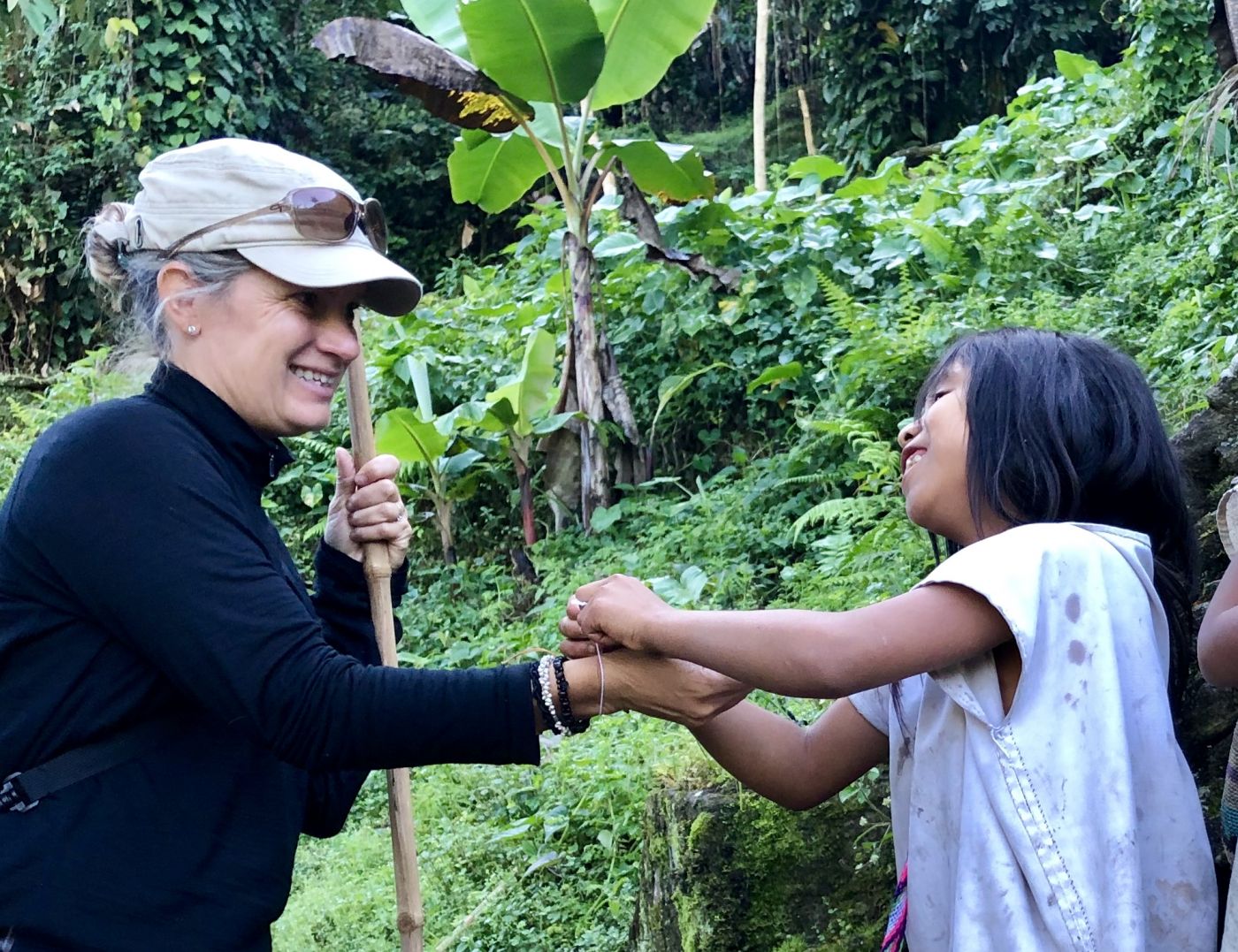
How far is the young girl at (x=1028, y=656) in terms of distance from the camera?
1669mm

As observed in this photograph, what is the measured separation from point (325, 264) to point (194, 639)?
631 mm

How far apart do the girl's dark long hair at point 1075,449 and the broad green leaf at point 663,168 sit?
4720mm

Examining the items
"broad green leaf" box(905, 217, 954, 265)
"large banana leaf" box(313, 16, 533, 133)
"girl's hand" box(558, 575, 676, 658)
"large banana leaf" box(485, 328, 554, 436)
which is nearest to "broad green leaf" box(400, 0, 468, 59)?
"large banana leaf" box(313, 16, 533, 133)

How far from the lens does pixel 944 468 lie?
1.98 m

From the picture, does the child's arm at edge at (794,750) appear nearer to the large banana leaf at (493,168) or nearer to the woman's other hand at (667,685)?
the woman's other hand at (667,685)

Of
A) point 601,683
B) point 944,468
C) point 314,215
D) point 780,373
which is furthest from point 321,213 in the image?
point 780,373

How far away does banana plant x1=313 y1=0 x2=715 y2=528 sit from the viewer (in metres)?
5.67

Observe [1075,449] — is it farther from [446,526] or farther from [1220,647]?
[446,526]

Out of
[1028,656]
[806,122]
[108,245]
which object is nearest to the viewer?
[1028,656]

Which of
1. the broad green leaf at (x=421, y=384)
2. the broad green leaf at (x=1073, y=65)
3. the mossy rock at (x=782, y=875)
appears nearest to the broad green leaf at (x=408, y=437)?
the broad green leaf at (x=421, y=384)

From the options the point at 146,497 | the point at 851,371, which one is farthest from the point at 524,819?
the point at 146,497

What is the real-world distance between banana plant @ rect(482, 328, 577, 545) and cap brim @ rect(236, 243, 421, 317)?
436 cm

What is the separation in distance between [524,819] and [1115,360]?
3.02 meters

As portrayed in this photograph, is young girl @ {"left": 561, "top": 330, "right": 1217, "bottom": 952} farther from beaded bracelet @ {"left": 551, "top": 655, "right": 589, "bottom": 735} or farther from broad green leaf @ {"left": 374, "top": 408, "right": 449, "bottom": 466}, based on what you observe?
broad green leaf @ {"left": 374, "top": 408, "right": 449, "bottom": 466}
